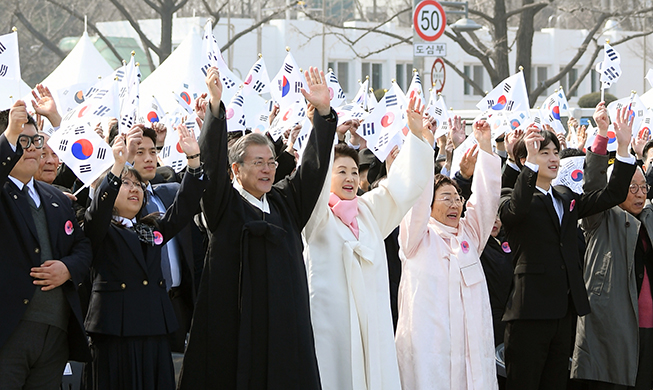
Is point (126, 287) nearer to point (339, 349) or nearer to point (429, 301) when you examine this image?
point (339, 349)

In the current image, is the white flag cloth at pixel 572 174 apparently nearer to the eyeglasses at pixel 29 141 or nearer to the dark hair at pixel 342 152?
the dark hair at pixel 342 152

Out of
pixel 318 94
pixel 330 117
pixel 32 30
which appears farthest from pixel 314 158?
pixel 32 30

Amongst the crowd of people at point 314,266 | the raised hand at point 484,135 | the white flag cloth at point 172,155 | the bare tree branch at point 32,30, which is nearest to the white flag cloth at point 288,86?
the white flag cloth at point 172,155

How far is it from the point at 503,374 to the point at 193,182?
2.99 m

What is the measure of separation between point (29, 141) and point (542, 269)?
3.30 meters

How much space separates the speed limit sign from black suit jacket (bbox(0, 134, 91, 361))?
834cm

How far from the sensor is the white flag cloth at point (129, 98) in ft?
22.7

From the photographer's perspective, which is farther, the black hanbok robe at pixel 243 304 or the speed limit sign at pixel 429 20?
the speed limit sign at pixel 429 20

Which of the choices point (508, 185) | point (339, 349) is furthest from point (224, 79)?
point (339, 349)

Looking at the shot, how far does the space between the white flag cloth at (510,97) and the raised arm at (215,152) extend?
5437 millimetres

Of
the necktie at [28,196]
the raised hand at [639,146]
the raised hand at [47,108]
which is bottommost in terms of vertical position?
the raised hand at [639,146]

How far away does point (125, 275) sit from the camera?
4.86 m

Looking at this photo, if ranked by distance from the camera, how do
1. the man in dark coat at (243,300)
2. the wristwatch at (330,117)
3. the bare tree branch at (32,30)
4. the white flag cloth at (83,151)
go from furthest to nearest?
the bare tree branch at (32,30), the white flag cloth at (83,151), the wristwatch at (330,117), the man in dark coat at (243,300)

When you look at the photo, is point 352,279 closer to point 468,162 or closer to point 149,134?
point 468,162
